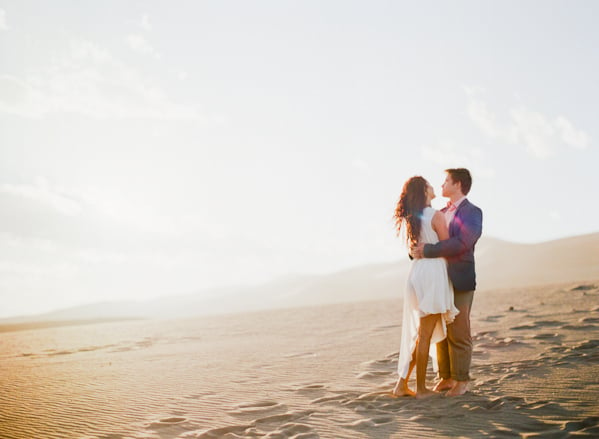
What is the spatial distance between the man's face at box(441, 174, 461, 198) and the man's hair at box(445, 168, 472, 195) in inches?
1.3

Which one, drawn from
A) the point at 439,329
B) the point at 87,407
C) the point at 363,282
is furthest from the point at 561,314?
the point at 363,282

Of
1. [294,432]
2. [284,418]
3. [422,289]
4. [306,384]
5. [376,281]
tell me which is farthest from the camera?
[376,281]

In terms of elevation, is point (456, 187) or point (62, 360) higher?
point (456, 187)

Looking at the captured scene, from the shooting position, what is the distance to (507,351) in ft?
28.0

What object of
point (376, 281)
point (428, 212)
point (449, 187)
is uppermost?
point (449, 187)

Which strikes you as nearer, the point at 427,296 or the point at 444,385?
the point at 427,296

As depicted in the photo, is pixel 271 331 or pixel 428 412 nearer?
pixel 428 412

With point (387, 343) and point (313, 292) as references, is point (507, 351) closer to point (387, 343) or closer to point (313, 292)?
point (387, 343)

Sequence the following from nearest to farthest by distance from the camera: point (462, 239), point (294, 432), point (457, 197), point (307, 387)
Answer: point (294, 432), point (462, 239), point (457, 197), point (307, 387)

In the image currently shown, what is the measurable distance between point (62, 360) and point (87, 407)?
5.36 meters

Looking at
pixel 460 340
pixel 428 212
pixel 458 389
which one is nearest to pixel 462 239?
pixel 428 212

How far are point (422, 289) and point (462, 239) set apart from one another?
681mm

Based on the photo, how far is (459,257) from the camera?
6.16 metres

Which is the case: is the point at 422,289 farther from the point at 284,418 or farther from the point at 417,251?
the point at 284,418
